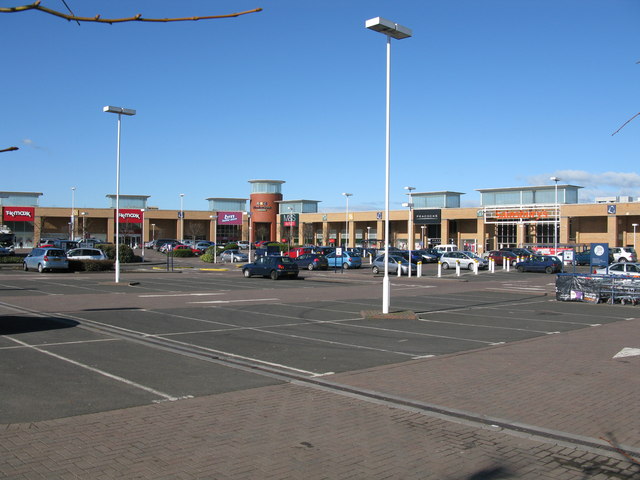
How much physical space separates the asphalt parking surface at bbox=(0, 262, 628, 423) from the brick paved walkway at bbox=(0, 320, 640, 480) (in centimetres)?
91

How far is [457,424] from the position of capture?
268 inches

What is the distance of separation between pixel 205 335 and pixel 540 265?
128ft

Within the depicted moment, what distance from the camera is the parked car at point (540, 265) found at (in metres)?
→ 46.4

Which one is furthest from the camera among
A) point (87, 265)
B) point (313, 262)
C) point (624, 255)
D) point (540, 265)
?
point (624, 255)

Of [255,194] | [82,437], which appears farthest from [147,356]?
[255,194]

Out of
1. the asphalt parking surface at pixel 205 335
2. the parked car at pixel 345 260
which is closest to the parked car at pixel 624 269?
the asphalt parking surface at pixel 205 335

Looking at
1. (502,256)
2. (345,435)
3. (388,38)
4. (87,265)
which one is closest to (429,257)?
(502,256)

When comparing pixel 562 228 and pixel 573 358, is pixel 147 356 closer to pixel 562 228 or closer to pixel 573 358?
pixel 573 358

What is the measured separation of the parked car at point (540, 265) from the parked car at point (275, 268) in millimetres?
21146

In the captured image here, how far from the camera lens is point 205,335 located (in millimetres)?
13602

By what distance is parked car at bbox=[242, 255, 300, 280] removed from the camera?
36.1 metres

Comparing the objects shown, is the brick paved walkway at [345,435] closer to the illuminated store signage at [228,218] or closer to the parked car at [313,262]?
the parked car at [313,262]

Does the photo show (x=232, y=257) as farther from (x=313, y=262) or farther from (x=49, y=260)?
(x=49, y=260)

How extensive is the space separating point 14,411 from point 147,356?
12.6 feet
